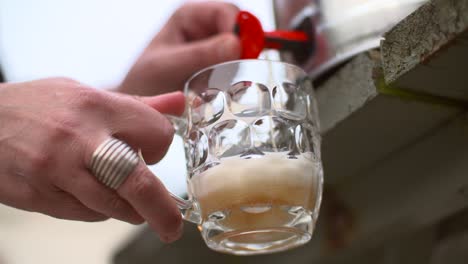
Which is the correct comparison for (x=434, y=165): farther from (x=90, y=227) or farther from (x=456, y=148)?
(x=90, y=227)

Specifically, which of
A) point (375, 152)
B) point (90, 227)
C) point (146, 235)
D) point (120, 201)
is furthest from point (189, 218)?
point (90, 227)

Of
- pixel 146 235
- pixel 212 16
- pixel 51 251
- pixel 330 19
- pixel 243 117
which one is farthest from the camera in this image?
pixel 51 251

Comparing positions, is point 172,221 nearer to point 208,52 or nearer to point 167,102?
point 167,102

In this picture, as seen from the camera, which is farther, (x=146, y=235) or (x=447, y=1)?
(x=146, y=235)

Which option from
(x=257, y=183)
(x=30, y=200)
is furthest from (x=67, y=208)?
(x=257, y=183)

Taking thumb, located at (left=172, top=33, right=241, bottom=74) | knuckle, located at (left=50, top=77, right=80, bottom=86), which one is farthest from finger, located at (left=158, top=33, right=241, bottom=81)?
knuckle, located at (left=50, top=77, right=80, bottom=86)

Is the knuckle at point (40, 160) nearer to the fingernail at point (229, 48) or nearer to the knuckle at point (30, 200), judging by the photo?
the knuckle at point (30, 200)
